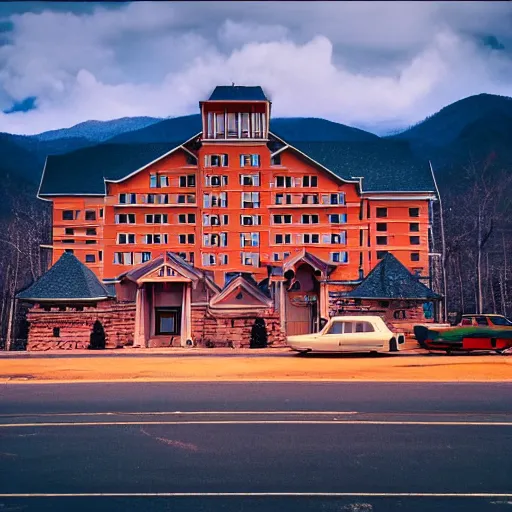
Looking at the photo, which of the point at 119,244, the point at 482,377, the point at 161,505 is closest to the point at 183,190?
the point at 119,244

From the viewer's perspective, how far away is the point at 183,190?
82.1ft

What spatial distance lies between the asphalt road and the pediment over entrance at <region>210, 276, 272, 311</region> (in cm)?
1260

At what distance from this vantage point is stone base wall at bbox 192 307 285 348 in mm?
24203

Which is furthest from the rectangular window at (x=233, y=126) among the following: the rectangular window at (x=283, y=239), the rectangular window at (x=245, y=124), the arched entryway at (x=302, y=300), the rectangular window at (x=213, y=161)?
the arched entryway at (x=302, y=300)

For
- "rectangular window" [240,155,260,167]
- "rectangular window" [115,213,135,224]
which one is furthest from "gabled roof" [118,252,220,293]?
"rectangular window" [240,155,260,167]

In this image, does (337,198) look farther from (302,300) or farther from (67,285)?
(67,285)

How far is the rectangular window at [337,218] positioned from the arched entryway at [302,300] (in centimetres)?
180

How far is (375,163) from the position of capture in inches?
1024

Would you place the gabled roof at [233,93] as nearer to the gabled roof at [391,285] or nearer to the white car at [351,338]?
the gabled roof at [391,285]

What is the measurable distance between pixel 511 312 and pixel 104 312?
17.8 m

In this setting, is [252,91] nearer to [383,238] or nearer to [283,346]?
[383,238]

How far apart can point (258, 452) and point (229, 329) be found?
56.5ft

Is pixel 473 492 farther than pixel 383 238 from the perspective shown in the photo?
No

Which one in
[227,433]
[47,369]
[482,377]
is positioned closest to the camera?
[227,433]
